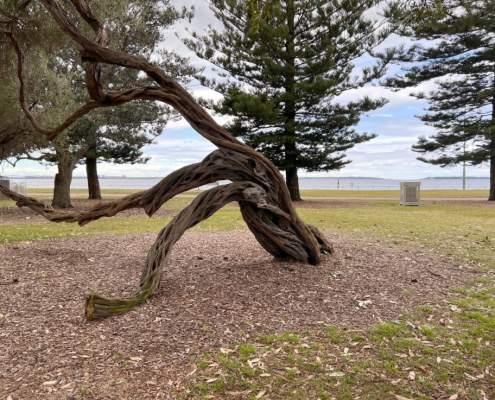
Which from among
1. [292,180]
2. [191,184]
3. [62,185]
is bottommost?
[191,184]

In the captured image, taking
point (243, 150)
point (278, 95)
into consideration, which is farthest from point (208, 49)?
point (243, 150)

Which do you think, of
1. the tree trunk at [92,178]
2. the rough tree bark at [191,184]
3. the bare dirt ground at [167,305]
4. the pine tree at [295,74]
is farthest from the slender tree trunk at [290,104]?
the rough tree bark at [191,184]

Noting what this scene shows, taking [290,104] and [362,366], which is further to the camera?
[290,104]

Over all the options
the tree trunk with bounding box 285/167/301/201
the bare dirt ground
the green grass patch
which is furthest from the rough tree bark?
the tree trunk with bounding box 285/167/301/201

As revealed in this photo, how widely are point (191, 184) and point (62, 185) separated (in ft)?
43.4

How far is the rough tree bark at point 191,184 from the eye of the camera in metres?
4.57

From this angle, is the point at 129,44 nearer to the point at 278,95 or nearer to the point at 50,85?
the point at 50,85

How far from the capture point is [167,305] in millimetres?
4270

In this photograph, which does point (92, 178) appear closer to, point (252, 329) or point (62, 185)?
point (62, 185)

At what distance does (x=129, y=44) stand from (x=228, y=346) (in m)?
15.4

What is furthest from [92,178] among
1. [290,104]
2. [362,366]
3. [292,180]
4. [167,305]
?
[362,366]

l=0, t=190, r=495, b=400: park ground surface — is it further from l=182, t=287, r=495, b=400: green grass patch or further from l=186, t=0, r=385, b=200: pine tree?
l=186, t=0, r=385, b=200: pine tree

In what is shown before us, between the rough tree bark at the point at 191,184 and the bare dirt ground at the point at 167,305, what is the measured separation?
0.30m

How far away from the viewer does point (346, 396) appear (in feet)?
9.43
